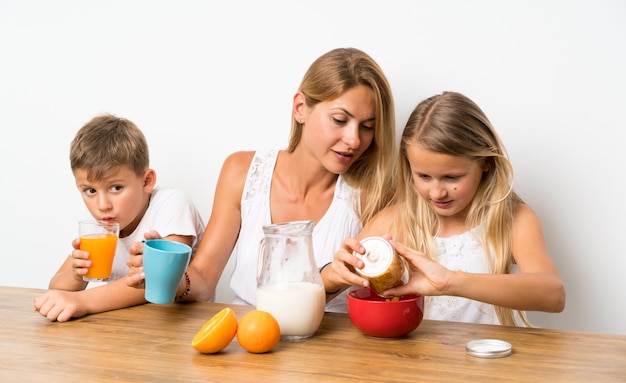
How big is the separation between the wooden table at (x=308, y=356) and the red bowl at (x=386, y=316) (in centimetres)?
2

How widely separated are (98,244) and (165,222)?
393 millimetres

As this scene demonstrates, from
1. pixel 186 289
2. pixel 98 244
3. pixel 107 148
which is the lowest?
pixel 186 289

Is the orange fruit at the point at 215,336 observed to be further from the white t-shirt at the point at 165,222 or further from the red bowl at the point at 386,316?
the white t-shirt at the point at 165,222

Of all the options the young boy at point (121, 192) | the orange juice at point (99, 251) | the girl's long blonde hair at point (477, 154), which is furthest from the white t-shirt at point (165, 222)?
the girl's long blonde hair at point (477, 154)

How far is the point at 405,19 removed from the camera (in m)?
2.28

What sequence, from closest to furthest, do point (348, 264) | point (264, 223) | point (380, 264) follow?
point (380, 264) → point (348, 264) → point (264, 223)

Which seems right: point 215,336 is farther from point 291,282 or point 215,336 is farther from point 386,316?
point 386,316

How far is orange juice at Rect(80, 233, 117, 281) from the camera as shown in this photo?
67.6 inches

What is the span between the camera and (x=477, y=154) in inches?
72.2

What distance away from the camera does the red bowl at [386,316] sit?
4.54 ft

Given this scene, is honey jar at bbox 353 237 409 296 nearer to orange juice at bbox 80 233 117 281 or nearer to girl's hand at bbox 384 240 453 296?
girl's hand at bbox 384 240 453 296

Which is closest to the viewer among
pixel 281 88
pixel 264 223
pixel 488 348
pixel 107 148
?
pixel 488 348

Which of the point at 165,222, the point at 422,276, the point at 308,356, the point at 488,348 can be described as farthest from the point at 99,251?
the point at 488,348

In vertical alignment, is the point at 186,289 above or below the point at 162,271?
below
